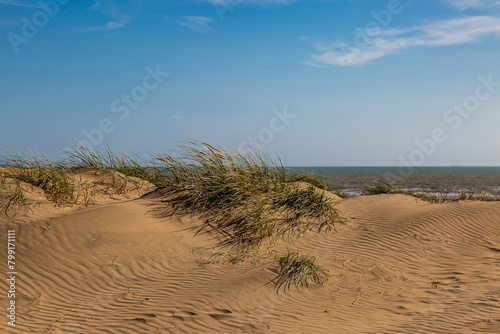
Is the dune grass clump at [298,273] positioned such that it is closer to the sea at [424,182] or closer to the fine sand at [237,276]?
the fine sand at [237,276]

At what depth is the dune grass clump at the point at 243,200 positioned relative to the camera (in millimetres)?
6891

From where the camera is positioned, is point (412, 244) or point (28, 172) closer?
point (412, 244)

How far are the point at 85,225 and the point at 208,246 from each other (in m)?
2.15

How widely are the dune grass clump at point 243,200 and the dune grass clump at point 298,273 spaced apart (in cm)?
100

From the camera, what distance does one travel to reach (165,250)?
20.8 ft

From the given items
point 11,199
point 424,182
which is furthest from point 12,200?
point 424,182

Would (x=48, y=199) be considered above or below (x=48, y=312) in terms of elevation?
above

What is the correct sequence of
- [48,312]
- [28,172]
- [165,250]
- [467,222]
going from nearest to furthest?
[48,312] < [165,250] < [467,222] < [28,172]

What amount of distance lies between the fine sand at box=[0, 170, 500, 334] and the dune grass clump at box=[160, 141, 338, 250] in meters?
0.35

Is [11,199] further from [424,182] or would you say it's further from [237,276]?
[424,182]

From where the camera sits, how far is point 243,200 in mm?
7422

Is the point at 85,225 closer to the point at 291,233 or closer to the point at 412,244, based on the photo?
the point at 291,233

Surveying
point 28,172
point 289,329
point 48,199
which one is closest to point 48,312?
point 289,329

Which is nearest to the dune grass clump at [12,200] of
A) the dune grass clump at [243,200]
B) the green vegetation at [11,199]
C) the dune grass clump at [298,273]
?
the green vegetation at [11,199]
